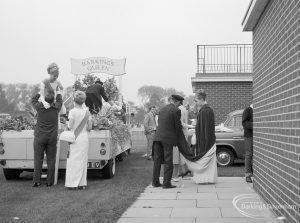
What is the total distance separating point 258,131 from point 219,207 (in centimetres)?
170

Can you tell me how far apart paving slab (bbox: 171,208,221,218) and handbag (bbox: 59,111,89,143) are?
3055 mm

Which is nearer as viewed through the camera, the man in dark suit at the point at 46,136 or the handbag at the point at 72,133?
the handbag at the point at 72,133

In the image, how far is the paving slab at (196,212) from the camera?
21.9 feet

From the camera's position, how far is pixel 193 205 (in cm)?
754

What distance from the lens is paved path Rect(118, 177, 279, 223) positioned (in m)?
6.46

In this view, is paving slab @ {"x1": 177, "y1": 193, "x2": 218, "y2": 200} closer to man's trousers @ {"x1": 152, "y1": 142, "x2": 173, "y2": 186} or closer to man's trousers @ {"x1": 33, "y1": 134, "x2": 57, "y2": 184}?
man's trousers @ {"x1": 152, "y1": 142, "x2": 173, "y2": 186}

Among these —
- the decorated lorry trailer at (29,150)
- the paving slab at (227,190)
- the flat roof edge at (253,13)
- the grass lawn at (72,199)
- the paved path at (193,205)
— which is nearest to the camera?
the paved path at (193,205)

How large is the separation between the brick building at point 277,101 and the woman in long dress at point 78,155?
A: 318 centimetres

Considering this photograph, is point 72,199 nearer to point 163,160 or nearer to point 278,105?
point 163,160

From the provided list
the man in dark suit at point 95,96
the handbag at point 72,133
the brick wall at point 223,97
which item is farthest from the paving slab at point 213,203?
the brick wall at point 223,97

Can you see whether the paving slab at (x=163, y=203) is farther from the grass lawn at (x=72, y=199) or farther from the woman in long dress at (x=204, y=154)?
the woman in long dress at (x=204, y=154)

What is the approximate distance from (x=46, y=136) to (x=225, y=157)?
6013mm

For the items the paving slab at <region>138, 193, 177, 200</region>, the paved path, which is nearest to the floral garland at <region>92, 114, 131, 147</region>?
the paved path

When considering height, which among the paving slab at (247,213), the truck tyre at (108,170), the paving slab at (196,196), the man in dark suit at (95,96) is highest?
the man in dark suit at (95,96)
